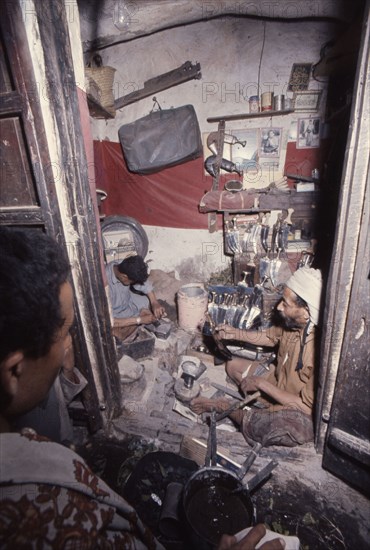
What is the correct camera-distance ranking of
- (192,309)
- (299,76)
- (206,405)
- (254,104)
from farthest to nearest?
(254,104)
(299,76)
(192,309)
(206,405)

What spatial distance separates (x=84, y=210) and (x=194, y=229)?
4898 mm

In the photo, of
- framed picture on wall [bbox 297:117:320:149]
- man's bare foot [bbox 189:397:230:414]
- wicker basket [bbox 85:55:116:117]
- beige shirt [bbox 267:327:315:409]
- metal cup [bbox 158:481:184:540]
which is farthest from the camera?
framed picture on wall [bbox 297:117:320:149]

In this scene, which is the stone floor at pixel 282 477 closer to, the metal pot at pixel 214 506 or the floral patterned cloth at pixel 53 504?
the metal pot at pixel 214 506

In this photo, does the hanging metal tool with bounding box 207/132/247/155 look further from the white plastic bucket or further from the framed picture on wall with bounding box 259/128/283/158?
the white plastic bucket

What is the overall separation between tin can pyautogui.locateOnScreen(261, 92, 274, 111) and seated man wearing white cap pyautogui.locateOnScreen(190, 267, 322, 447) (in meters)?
4.36

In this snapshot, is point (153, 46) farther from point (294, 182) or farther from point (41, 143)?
point (41, 143)

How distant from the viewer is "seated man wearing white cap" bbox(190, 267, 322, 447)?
2.53 meters

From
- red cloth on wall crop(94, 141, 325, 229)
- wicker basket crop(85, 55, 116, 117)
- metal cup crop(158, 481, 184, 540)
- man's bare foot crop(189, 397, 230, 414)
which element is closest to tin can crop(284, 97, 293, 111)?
red cloth on wall crop(94, 141, 325, 229)

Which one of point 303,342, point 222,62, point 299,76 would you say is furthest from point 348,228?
point 222,62

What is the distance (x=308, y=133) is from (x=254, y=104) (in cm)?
127

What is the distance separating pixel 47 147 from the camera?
171 cm

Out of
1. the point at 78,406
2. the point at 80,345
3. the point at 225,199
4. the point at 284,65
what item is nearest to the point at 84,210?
the point at 80,345

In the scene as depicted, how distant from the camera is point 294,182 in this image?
19.5ft

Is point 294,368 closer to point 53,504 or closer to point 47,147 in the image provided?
point 53,504
